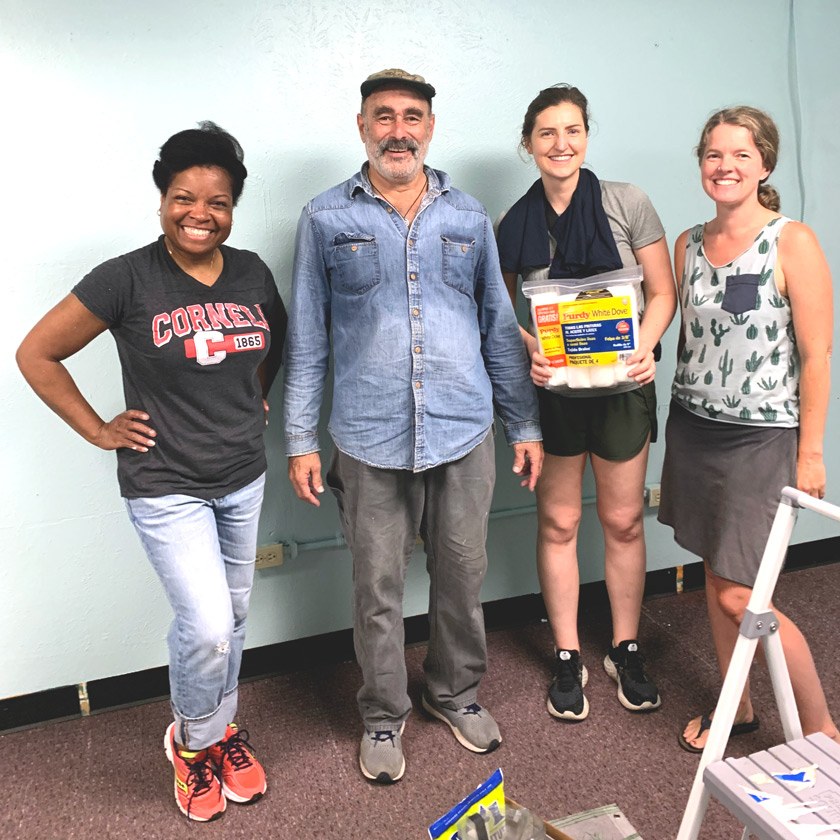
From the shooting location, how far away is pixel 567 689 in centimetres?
224

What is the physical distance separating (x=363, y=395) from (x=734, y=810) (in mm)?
1122

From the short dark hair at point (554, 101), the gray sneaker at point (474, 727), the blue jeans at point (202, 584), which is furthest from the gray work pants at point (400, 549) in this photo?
the short dark hair at point (554, 101)

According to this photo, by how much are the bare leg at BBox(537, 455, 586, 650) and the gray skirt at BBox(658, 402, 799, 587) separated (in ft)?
1.04

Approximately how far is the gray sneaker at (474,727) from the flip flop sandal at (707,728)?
19.0 inches

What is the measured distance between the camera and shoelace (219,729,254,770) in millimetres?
1975

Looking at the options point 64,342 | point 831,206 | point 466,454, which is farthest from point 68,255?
point 831,206

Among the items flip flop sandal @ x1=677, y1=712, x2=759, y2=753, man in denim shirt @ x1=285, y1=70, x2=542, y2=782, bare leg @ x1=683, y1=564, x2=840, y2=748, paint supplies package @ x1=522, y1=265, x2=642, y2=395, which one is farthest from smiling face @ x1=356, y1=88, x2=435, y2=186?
flip flop sandal @ x1=677, y1=712, x2=759, y2=753

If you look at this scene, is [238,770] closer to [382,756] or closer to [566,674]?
[382,756]

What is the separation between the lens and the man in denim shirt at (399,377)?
185cm

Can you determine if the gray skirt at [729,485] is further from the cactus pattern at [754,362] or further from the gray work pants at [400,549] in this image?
the gray work pants at [400,549]

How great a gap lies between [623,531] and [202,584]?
3.84 feet

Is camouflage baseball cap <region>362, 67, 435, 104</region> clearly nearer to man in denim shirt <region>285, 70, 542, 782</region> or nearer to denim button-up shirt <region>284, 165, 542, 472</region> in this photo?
man in denim shirt <region>285, 70, 542, 782</region>

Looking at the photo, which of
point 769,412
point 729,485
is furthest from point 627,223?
point 729,485

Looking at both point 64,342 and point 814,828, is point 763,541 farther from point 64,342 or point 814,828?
point 64,342
